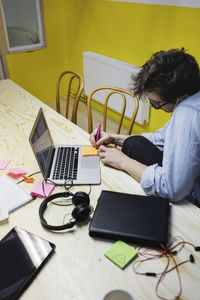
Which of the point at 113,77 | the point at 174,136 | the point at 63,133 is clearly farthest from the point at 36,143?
the point at 113,77

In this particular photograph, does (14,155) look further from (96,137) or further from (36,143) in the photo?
(96,137)

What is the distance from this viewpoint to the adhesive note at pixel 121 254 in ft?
2.65

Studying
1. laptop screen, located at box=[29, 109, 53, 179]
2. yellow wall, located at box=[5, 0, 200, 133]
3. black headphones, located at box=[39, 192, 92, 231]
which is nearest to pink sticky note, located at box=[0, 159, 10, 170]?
laptop screen, located at box=[29, 109, 53, 179]

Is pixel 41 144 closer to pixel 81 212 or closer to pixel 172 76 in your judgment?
pixel 81 212

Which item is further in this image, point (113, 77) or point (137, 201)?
point (113, 77)

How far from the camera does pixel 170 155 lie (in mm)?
1003

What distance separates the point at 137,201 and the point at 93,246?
24 centimetres

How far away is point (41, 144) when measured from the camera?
3.91 ft

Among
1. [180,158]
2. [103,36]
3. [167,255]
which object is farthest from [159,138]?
[103,36]

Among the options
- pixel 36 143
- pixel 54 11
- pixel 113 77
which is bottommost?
pixel 113 77

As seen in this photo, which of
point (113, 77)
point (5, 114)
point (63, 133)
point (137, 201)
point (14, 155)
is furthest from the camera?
point (113, 77)

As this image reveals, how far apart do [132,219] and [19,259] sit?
38cm

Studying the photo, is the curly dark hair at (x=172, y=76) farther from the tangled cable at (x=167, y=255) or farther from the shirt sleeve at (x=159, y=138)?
the tangled cable at (x=167, y=255)

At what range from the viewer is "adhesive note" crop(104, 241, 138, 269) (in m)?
0.81
